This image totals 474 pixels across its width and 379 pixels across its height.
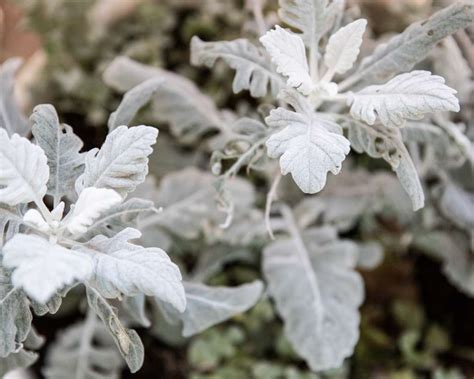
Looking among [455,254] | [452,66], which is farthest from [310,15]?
[455,254]

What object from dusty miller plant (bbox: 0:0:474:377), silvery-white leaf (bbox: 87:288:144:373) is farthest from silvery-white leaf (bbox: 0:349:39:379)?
silvery-white leaf (bbox: 87:288:144:373)

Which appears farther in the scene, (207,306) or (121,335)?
(207,306)

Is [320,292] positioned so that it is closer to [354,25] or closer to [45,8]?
[354,25]

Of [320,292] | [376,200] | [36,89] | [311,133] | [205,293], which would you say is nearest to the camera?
[311,133]

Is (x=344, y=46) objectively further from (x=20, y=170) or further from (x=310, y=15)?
(x=20, y=170)

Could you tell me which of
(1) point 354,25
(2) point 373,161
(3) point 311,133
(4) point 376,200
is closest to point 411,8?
(2) point 373,161

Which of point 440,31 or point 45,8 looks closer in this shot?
point 440,31

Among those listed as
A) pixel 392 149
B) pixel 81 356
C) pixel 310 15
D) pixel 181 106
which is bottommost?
pixel 81 356

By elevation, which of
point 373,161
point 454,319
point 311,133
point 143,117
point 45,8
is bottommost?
point 454,319
